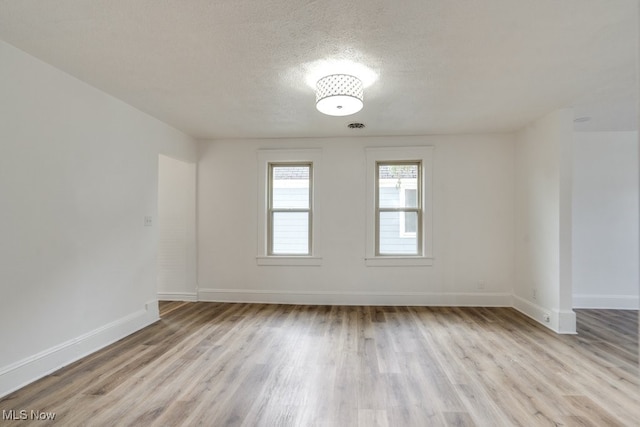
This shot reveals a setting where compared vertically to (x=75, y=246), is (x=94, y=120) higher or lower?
higher

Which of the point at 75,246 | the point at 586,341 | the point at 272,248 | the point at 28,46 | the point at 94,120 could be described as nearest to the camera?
the point at 28,46

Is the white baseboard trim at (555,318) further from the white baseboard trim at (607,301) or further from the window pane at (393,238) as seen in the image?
the window pane at (393,238)

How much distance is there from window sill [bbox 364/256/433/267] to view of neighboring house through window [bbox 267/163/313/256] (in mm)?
1006

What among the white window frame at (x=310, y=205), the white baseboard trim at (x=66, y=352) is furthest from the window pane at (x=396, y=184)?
the white baseboard trim at (x=66, y=352)

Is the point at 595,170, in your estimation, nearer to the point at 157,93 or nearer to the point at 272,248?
the point at 272,248

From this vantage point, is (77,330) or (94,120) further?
(94,120)

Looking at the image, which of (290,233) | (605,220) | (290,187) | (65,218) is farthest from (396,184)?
(65,218)

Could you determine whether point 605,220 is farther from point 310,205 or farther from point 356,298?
point 310,205

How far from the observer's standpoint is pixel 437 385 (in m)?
2.29

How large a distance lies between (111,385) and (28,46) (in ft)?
8.49

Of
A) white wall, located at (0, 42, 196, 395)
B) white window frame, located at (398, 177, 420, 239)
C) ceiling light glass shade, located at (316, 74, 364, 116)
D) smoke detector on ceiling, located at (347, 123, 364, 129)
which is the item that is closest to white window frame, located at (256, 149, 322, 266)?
smoke detector on ceiling, located at (347, 123, 364, 129)

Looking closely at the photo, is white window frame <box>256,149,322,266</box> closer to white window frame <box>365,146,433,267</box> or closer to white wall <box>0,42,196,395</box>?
white window frame <box>365,146,433,267</box>

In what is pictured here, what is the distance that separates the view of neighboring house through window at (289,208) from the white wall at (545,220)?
3015mm

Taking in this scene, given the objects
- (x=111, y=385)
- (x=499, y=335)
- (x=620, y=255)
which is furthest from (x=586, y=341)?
(x=111, y=385)
